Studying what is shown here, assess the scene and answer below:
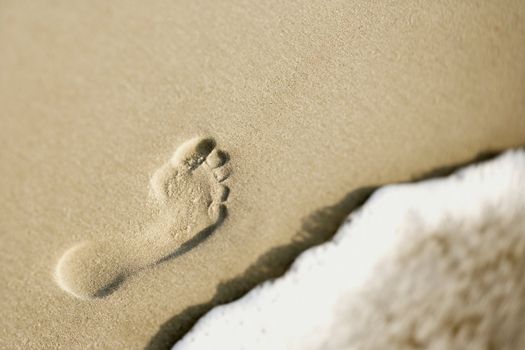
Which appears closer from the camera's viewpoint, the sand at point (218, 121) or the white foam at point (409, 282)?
the sand at point (218, 121)

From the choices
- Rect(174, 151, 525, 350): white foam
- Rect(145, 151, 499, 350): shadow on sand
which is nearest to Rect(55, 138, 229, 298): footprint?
Rect(145, 151, 499, 350): shadow on sand

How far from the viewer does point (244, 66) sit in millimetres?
2061

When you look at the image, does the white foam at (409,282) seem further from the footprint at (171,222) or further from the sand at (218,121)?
the footprint at (171,222)

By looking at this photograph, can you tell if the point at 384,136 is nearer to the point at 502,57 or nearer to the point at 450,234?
the point at 450,234

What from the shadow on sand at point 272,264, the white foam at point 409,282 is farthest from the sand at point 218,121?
the white foam at point 409,282

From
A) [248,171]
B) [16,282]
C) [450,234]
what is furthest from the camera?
[450,234]

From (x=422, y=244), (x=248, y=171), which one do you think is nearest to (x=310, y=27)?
(x=248, y=171)

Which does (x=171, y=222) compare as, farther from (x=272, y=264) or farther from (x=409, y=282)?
(x=409, y=282)

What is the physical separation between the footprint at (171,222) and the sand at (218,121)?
0.04 meters

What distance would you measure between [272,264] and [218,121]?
0.78m

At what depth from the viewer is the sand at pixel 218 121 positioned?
1.94m

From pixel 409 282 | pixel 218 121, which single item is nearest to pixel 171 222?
pixel 218 121

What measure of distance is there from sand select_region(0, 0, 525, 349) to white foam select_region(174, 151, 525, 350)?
0.11m

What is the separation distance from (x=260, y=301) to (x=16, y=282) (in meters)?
1.18
